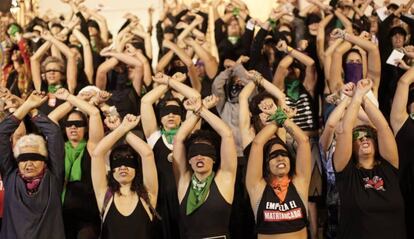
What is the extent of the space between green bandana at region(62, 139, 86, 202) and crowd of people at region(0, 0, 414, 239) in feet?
0.03

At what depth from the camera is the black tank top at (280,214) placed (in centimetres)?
415

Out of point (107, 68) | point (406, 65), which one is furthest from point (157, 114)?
point (406, 65)

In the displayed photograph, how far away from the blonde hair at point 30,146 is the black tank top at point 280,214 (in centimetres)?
154

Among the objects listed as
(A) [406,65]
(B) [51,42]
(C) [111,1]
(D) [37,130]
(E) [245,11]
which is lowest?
(D) [37,130]

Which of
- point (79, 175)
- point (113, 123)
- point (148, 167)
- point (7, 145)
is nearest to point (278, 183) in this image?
point (148, 167)

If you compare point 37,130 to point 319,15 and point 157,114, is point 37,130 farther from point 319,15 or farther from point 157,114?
point 319,15

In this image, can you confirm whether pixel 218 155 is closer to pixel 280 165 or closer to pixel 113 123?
pixel 280 165

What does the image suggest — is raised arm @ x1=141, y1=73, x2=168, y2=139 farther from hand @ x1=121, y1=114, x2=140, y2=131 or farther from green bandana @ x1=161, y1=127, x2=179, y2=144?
hand @ x1=121, y1=114, x2=140, y2=131

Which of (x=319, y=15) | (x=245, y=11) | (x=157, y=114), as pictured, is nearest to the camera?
(x=157, y=114)

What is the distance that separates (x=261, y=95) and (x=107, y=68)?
1.67 m

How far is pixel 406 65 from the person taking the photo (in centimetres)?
551

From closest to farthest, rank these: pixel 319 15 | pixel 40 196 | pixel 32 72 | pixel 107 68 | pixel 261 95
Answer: pixel 40 196
pixel 261 95
pixel 107 68
pixel 32 72
pixel 319 15

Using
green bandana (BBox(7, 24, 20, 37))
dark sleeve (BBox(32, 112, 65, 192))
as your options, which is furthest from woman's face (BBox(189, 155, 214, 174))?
green bandana (BBox(7, 24, 20, 37))

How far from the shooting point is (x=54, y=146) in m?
4.41
